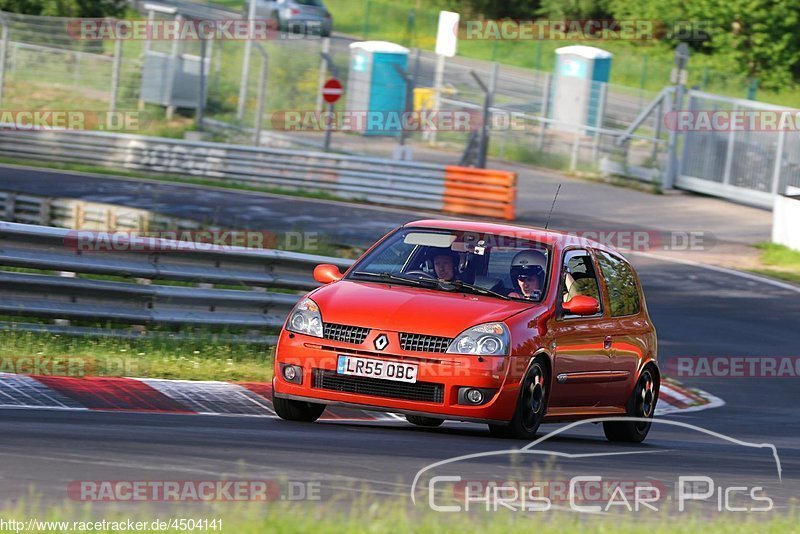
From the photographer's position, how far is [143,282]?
12281 millimetres

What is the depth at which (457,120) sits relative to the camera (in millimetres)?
37562

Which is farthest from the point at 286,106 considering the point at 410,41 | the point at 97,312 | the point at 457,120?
the point at 97,312

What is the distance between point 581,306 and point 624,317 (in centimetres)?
118

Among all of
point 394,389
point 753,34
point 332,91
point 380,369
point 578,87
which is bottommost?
point 394,389

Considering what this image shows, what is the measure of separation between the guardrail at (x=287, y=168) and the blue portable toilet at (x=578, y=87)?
8314mm

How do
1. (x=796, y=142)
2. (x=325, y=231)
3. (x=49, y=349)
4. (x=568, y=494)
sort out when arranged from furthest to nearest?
(x=796, y=142)
(x=325, y=231)
(x=49, y=349)
(x=568, y=494)

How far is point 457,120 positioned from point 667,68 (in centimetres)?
1026

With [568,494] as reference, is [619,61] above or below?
above

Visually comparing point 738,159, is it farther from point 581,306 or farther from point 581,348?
point 581,306

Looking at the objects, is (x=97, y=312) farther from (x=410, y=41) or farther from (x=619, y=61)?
(x=410, y=41)

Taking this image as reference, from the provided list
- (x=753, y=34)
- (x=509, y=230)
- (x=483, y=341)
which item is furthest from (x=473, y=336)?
(x=753, y=34)

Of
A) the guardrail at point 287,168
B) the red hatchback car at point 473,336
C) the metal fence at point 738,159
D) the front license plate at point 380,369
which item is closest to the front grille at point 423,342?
the red hatchback car at point 473,336

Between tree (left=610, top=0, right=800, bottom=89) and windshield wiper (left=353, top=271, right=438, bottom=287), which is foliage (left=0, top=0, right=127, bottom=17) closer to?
tree (left=610, top=0, right=800, bottom=89)

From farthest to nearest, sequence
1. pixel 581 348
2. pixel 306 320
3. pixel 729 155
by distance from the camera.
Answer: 1. pixel 729 155
2. pixel 581 348
3. pixel 306 320
